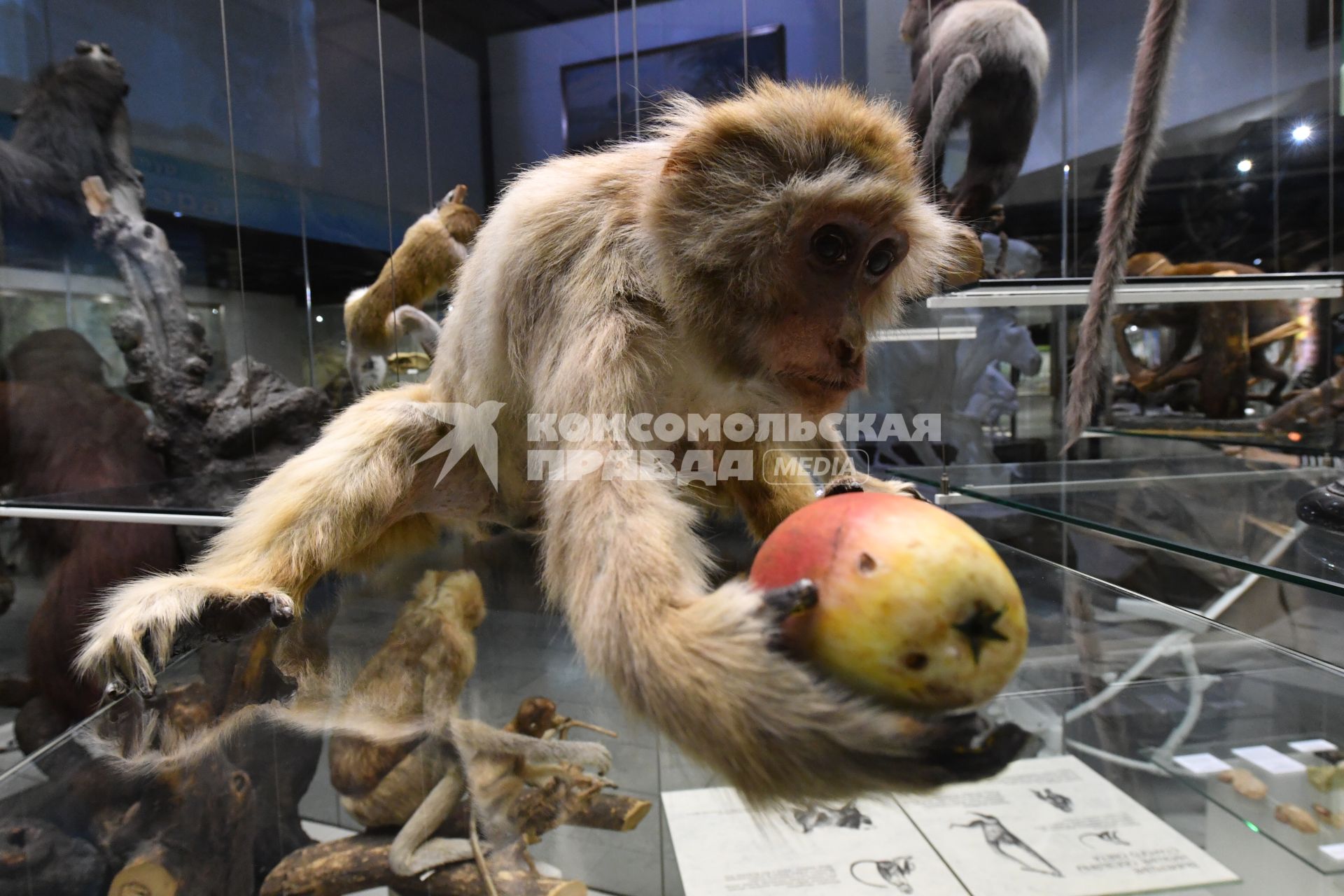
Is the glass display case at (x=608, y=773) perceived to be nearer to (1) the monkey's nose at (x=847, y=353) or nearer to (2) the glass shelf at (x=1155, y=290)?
(1) the monkey's nose at (x=847, y=353)

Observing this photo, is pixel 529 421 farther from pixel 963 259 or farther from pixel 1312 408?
pixel 1312 408

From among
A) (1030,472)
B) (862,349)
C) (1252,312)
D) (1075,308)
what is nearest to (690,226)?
(862,349)

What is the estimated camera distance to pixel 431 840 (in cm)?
110

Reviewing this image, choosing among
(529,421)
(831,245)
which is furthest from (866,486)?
(529,421)

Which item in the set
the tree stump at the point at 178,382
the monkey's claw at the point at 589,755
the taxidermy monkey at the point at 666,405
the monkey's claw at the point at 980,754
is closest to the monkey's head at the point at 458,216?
the tree stump at the point at 178,382

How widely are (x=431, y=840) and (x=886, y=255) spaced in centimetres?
114

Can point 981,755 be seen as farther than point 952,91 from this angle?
No

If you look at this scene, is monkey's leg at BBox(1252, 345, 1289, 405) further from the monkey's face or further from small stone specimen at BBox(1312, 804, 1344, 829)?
the monkey's face

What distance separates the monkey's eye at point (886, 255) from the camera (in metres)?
0.93

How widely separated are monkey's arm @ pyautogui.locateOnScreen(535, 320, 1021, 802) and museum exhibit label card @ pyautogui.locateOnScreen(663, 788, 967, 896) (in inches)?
24.2

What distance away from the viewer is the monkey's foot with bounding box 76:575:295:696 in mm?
967

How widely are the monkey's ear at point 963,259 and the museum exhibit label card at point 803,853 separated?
3.20ft

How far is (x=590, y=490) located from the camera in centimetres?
71

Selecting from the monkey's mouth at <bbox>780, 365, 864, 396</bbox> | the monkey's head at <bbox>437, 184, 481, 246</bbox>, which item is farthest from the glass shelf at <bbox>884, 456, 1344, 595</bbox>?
the monkey's head at <bbox>437, 184, 481, 246</bbox>
